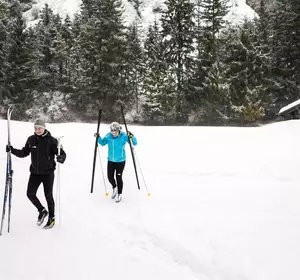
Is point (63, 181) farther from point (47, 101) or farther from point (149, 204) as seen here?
point (47, 101)

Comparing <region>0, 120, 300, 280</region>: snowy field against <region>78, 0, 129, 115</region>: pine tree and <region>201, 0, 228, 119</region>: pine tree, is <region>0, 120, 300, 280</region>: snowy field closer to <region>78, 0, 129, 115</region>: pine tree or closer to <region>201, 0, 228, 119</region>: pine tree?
<region>201, 0, 228, 119</region>: pine tree

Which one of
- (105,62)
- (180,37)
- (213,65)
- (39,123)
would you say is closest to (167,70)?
(180,37)

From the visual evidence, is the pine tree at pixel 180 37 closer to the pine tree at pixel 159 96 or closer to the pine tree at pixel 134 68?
the pine tree at pixel 159 96

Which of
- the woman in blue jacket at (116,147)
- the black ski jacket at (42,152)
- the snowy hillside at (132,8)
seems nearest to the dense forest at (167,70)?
the woman in blue jacket at (116,147)

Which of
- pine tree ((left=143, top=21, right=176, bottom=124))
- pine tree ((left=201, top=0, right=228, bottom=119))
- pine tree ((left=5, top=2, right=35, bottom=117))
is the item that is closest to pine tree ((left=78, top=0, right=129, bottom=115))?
pine tree ((left=143, top=21, right=176, bottom=124))

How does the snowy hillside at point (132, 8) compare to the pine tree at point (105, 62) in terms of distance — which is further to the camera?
the snowy hillside at point (132, 8)

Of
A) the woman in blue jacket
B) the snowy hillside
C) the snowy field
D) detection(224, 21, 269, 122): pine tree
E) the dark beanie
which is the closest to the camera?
the snowy field

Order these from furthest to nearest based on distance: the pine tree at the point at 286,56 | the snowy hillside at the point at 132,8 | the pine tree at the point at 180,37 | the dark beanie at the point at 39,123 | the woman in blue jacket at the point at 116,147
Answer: the snowy hillside at the point at 132,8, the pine tree at the point at 180,37, the pine tree at the point at 286,56, the woman in blue jacket at the point at 116,147, the dark beanie at the point at 39,123

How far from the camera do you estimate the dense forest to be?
107ft

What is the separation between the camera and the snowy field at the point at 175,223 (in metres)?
4.67

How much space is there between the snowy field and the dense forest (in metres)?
21.2

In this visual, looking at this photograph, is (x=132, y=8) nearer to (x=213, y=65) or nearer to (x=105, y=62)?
(x=105, y=62)

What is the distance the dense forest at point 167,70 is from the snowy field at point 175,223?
21.2 meters

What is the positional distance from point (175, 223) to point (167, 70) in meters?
30.1
